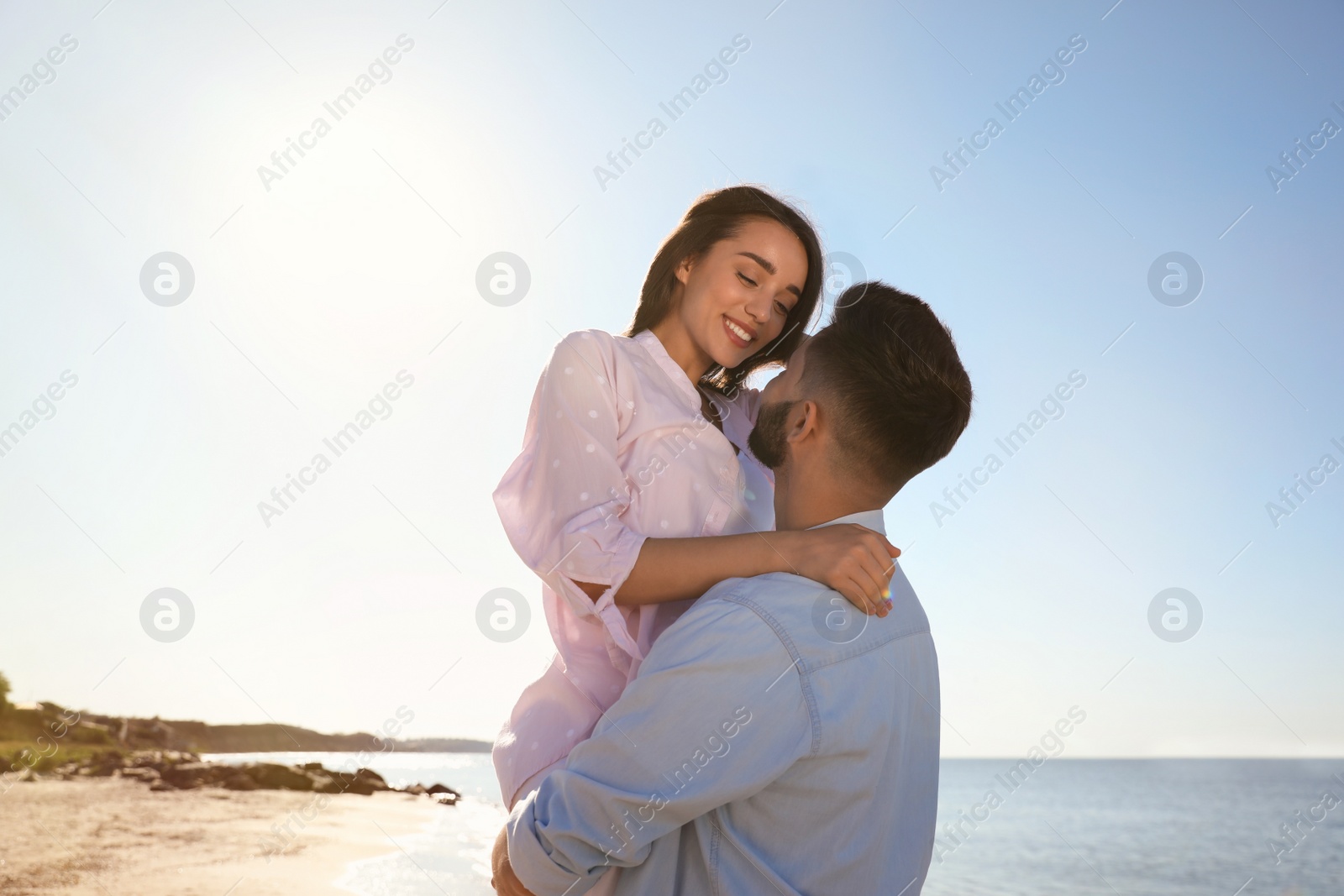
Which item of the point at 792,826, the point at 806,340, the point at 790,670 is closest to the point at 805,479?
the point at 806,340

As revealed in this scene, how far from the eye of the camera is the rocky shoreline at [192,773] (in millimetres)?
12195

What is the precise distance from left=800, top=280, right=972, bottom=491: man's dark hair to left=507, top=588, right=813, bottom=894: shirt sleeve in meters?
0.61

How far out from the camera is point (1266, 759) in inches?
2931

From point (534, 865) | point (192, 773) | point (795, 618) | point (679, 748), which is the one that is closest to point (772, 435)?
point (795, 618)

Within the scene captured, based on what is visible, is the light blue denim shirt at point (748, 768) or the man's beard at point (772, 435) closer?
the light blue denim shirt at point (748, 768)

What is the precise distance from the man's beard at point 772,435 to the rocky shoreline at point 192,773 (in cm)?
1216

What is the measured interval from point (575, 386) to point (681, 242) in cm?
92

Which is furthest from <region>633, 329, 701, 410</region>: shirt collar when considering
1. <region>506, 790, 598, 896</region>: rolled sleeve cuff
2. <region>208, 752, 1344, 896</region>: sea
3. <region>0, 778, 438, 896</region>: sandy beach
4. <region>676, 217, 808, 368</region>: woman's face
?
<region>0, 778, 438, 896</region>: sandy beach

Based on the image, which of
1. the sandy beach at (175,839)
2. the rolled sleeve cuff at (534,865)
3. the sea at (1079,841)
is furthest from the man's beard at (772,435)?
the sandy beach at (175,839)

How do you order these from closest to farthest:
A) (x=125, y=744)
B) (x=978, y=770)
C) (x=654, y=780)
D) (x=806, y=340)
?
(x=654, y=780) → (x=806, y=340) → (x=125, y=744) → (x=978, y=770)

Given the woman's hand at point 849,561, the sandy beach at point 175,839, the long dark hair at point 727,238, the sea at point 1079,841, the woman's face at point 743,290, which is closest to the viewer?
the woman's hand at point 849,561

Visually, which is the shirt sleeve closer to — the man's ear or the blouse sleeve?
the blouse sleeve

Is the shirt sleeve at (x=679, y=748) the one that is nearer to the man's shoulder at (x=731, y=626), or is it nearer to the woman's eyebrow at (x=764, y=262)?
the man's shoulder at (x=731, y=626)

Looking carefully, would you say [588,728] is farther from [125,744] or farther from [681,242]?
[125,744]
